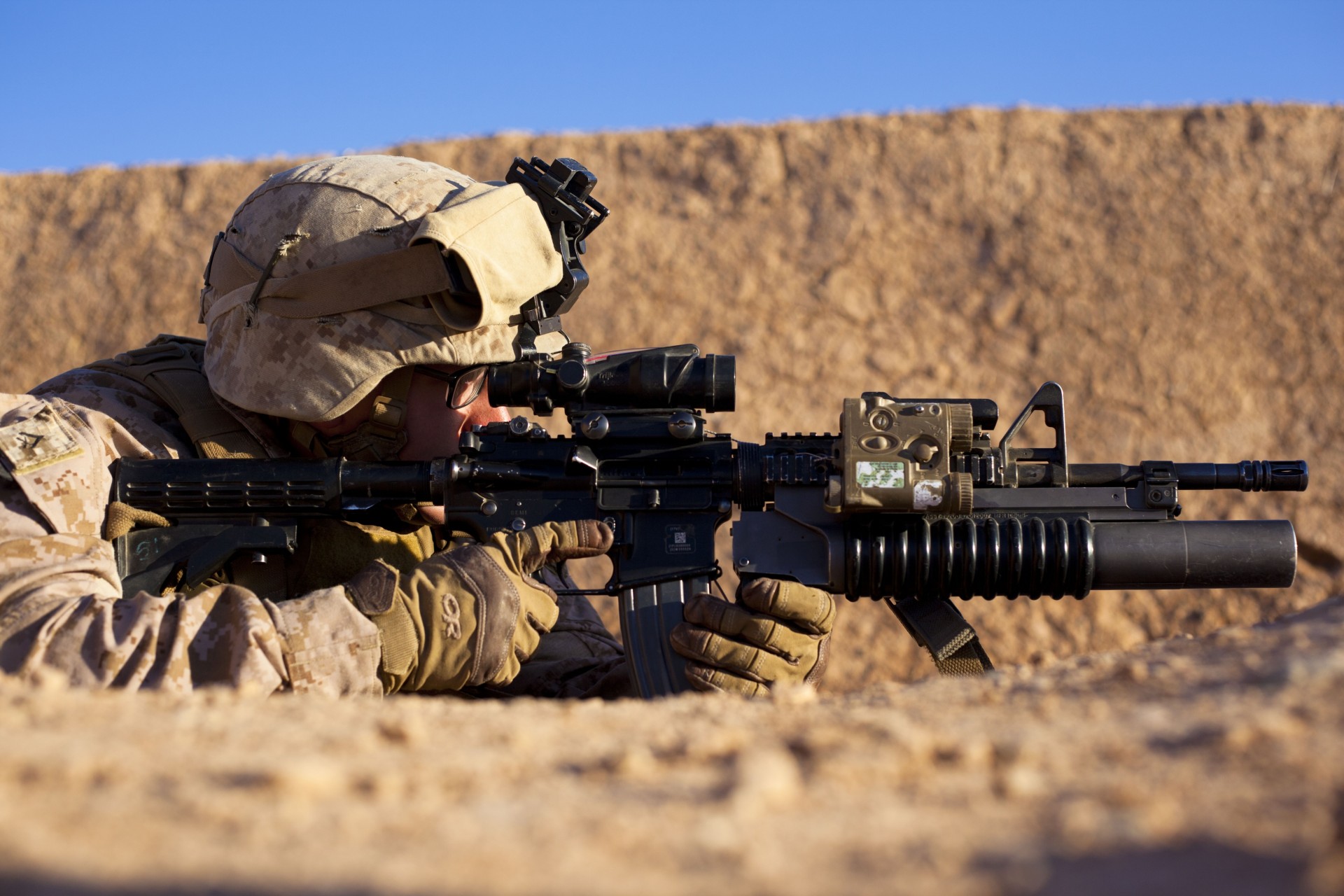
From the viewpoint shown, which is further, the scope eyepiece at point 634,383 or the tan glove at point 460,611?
the scope eyepiece at point 634,383

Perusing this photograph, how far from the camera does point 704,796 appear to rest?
3.95 feet

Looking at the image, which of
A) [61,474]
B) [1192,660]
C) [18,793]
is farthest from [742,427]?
[18,793]

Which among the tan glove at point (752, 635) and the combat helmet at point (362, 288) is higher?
the combat helmet at point (362, 288)

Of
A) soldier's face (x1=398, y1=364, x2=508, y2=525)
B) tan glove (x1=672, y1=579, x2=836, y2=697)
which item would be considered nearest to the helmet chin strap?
soldier's face (x1=398, y1=364, x2=508, y2=525)

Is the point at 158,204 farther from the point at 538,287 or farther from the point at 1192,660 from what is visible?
the point at 1192,660

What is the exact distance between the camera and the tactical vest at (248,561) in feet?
10.2

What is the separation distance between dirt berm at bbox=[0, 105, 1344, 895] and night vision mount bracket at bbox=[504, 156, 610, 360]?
1.65m

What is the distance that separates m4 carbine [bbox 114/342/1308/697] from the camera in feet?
9.29

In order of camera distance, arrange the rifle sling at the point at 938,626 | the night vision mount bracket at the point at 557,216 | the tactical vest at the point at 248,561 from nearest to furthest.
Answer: the rifle sling at the point at 938,626
the tactical vest at the point at 248,561
the night vision mount bracket at the point at 557,216

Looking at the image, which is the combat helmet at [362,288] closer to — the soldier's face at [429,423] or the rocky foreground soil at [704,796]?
the soldier's face at [429,423]

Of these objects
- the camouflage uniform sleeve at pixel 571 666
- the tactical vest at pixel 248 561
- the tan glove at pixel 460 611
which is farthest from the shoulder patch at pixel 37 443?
the camouflage uniform sleeve at pixel 571 666

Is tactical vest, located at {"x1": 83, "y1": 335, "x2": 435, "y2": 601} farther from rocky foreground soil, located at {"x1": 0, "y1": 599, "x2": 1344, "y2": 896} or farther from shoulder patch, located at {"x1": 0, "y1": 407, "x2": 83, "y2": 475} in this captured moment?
rocky foreground soil, located at {"x1": 0, "y1": 599, "x2": 1344, "y2": 896}

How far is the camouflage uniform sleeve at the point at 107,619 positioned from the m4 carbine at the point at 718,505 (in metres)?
0.23

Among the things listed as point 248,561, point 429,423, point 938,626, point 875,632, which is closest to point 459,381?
point 429,423
